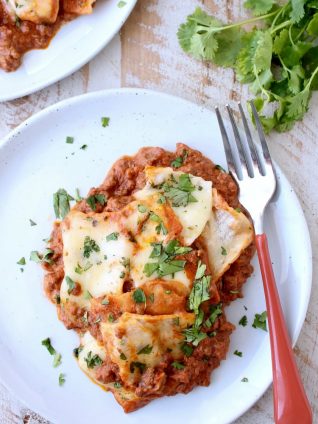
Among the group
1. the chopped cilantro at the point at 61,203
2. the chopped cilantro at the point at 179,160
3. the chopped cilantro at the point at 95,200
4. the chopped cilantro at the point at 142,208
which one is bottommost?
the chopped cilantro at the point at 61,203

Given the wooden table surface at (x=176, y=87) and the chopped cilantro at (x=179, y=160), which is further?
the wooden table surface at (x=176, y=87)

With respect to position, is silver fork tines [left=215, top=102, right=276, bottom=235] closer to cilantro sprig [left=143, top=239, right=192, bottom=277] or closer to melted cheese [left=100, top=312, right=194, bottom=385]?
cilantro sprig [left=143, top=239, right=192, bottom=277]

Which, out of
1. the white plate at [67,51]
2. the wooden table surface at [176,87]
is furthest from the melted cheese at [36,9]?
the wooden table surface at [176,87]

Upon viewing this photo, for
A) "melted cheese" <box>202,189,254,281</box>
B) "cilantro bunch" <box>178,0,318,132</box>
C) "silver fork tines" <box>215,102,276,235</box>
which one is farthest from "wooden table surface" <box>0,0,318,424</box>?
"melted cheese" <box>202,189,254,281</box>

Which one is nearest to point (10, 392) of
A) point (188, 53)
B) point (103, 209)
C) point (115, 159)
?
point (103, 209)

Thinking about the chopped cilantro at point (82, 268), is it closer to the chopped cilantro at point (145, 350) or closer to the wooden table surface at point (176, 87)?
the chopped cilantro at point (145, 350)

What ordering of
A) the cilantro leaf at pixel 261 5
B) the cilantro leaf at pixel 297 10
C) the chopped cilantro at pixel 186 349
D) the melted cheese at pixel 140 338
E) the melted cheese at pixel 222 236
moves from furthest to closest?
the cilantro leaf at pixel 261 5 < the cilantro leaf at pixel 297 10 < the melted cheese at pixel 222 236 < the chopped cilantro at pixel 186 349 < the melted cheese at pixel 140 338

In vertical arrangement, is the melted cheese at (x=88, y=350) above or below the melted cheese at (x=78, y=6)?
below
